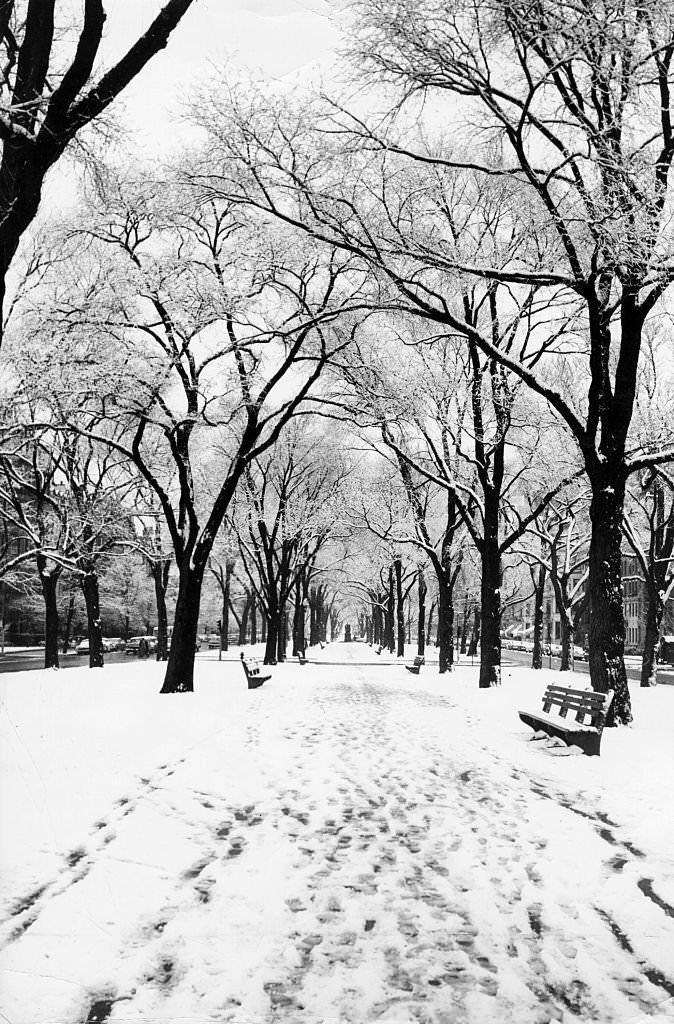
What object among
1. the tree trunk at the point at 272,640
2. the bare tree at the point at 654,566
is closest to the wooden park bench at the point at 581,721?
the bare tree at the point at 654,566

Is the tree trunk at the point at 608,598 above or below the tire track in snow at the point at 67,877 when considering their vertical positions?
above

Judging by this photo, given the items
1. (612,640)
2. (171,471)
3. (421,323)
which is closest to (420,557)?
(171,471)

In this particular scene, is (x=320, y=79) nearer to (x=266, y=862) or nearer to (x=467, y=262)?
(x=467, y=262)

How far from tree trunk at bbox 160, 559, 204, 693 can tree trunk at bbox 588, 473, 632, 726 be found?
27.5ft

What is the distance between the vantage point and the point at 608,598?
11180mm

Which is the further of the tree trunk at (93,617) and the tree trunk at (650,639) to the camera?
the tree trunk at (93,617)

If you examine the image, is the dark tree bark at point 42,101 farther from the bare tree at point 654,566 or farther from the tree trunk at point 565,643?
the tree trunk at point 565,643

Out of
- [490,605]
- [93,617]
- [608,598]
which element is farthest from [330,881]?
[93,617]

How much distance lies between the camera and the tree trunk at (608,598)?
36.5ft

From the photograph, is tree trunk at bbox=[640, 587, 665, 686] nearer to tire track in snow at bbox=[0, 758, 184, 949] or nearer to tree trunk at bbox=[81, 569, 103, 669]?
tree trunk at bbox=[81, 569, 103, 669]

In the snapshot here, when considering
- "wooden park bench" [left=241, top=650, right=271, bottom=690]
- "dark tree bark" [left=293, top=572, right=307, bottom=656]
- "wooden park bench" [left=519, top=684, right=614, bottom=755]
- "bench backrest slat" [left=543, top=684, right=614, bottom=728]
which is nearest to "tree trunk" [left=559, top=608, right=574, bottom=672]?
"dark tree bark" [left=293, top=572, right=307, bottom=656]

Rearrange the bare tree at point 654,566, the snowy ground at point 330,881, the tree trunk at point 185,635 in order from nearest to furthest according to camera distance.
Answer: the snowy ground at point 330,881 < the tree trunk at point 185,635 < the bare tree at point 654,566

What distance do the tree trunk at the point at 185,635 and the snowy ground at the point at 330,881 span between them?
6178mm

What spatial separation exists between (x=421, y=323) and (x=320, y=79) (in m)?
7.63
